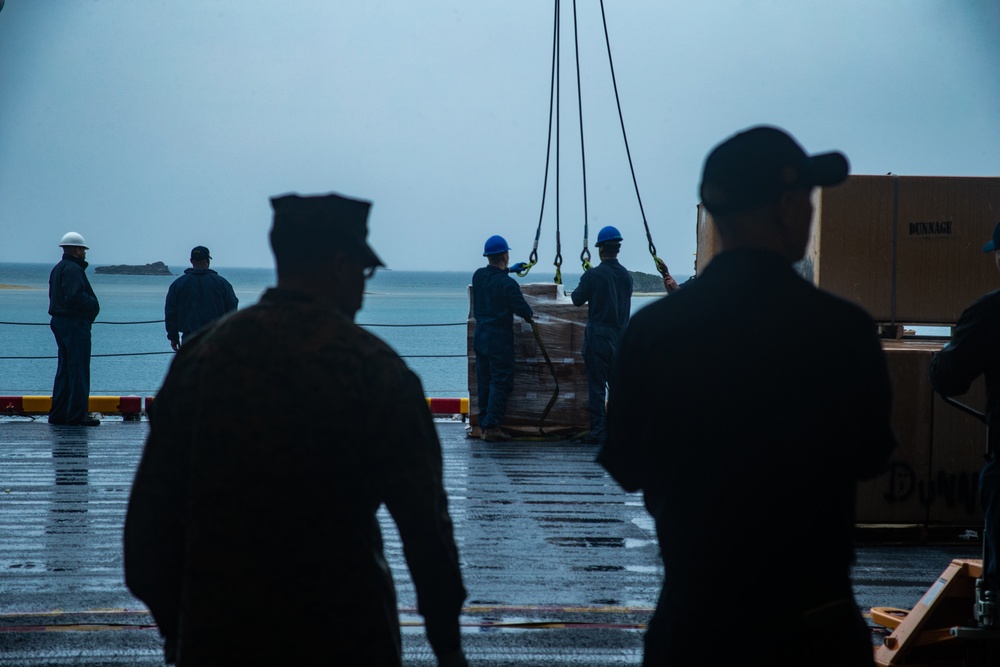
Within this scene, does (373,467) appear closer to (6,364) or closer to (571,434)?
(571,434)

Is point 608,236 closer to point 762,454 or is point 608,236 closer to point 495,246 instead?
point 495,246

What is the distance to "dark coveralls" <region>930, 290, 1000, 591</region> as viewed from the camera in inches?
126

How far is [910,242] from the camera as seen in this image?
5766 millimetres

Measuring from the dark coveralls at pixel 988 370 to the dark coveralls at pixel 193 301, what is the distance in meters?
8.51

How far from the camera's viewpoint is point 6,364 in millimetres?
39125

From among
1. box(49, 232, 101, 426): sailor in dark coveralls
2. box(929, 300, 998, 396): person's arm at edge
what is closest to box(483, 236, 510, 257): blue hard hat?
box(49, 232, 101, 426): sailor in dark coveralls

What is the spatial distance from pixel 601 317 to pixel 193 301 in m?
4.11

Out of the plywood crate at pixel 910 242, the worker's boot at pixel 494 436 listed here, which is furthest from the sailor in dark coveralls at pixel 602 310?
the plywood crate at pixel 910 242

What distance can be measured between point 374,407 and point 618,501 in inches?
219

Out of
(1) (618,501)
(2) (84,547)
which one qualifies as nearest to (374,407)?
(2) (84,547)

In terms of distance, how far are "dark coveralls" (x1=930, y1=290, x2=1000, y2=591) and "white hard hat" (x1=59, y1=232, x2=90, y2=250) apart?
968 cm

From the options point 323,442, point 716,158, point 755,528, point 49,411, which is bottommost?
point 49,411

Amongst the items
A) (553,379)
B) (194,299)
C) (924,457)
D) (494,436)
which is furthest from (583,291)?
(924,457)

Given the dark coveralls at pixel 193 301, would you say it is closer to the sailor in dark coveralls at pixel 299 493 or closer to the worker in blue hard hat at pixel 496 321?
the worker in blue hard hat at pixel 496 321
